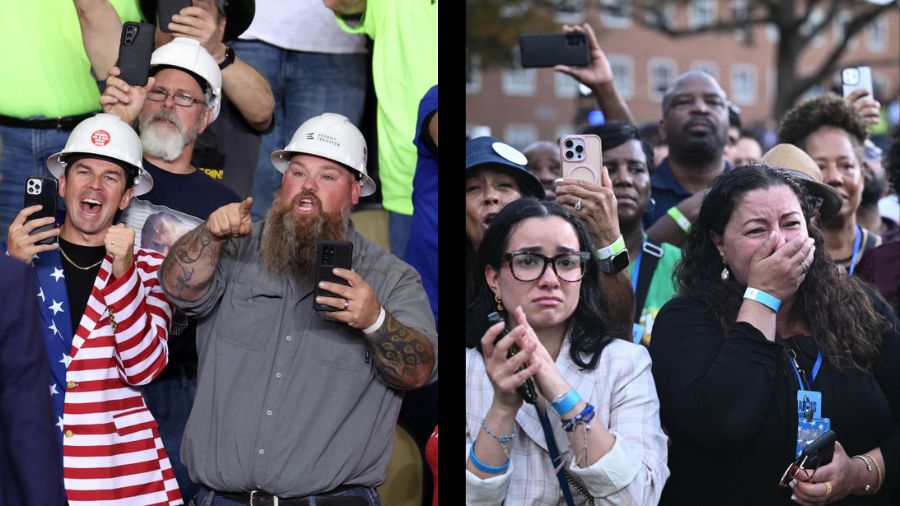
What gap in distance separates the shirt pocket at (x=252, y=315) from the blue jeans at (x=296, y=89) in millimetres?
384

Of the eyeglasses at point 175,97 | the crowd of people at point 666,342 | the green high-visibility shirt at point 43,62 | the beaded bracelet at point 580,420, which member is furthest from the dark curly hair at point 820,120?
the green high-visibility shirt at point 43,62

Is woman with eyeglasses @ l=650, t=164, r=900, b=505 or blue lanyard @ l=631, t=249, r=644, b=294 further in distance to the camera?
blue lanyard @ l=631, t=249, r=644, b=294

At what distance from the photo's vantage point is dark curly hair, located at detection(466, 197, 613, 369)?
13.5 feet

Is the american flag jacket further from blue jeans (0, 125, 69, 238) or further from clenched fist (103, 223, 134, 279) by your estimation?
blue jeans (0, 125, 69, 238)

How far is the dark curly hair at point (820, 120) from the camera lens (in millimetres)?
4699

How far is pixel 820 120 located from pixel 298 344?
2.40 meters

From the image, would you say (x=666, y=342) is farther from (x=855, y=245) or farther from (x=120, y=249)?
(x=120, y=249)

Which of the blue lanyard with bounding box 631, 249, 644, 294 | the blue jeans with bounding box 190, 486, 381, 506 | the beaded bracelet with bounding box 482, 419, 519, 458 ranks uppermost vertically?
the blue lanyard with bounding box 631, 249, 644, 294

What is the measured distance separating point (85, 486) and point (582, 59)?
2.45m

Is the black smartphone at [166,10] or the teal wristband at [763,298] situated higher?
the black smartphone at [166,10]

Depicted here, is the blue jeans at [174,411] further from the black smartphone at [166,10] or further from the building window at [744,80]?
the building window at [744,80]

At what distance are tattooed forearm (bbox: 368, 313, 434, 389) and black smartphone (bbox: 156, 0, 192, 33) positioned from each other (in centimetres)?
135

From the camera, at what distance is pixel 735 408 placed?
414cm

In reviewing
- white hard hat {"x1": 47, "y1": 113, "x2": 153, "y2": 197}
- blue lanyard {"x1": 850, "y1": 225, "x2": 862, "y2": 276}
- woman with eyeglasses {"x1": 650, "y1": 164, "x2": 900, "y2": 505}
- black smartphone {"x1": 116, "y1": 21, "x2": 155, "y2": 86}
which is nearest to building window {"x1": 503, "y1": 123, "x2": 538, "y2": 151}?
blue lanyard {"x1": 850, "y1": 225, "x2": 862, "y2": 276}
